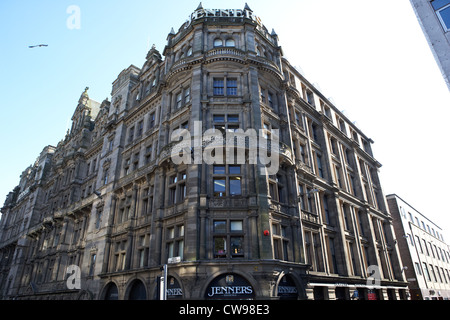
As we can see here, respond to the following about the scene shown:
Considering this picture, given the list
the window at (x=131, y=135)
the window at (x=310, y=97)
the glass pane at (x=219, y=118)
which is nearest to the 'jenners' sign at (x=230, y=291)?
the glass pane at (x=219, y=118)

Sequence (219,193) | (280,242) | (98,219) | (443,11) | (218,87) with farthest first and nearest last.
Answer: (98,219), (218,87), (219,193), (280,242), (443,11)

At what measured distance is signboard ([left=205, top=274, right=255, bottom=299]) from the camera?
18.5 m

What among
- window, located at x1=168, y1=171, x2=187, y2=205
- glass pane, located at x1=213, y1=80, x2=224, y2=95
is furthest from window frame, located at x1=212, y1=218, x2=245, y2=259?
glass pane, located at x1=213, y1=80, x2=224, y2=95

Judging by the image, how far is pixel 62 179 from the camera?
1870 inches

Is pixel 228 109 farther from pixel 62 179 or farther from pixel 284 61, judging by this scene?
pixel 62 179

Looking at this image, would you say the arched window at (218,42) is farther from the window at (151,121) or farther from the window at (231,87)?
the window at (151,121)

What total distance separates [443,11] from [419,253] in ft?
144

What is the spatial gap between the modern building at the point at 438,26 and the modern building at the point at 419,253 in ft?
101

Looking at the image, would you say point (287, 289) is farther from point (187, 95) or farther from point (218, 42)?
point (218, 42)

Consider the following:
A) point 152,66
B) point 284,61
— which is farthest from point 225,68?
point 152,66

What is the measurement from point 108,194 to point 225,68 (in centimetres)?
1956

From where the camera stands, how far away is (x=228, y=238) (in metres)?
20.2

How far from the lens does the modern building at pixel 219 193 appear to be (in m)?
20.5

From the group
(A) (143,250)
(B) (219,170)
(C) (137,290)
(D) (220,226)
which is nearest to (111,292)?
(C) (137,290)
